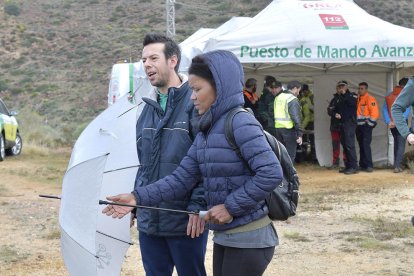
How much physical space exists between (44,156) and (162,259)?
1684 cm

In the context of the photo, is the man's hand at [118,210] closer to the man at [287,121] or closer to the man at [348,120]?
the man at [287,121]

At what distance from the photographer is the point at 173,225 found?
4.25 metres

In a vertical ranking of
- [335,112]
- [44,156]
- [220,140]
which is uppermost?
[220,140]

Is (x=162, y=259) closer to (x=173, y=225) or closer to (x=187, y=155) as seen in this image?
(x=173, y=225)

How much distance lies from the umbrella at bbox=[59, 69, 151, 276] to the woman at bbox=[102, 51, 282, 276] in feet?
1.68

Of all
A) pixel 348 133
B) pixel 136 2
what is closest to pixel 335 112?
pixel 348 133

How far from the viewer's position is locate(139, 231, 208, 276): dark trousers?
4.32 meters

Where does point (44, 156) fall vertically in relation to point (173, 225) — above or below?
below

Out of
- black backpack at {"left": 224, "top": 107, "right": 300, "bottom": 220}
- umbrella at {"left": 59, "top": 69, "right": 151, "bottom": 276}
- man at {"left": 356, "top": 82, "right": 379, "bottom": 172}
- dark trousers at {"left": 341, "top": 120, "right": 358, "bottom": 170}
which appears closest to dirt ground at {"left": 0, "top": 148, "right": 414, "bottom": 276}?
dark trousers at {"left": 341, "top": 120, "right": 358, "bottom": 170}

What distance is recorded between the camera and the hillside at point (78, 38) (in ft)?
138

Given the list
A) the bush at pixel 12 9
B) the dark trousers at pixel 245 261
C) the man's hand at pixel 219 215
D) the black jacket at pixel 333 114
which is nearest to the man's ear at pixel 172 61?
the man's hand at pixel 219 215

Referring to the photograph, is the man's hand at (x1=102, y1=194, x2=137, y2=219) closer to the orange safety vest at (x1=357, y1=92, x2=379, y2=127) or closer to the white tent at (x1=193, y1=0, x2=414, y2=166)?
the white tent at (x1=193, y1=0, x2=414, y2=166)

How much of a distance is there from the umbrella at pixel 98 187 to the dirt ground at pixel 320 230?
125 inches

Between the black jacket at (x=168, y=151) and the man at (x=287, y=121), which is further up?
the black jacket at (x=168, y=151)
